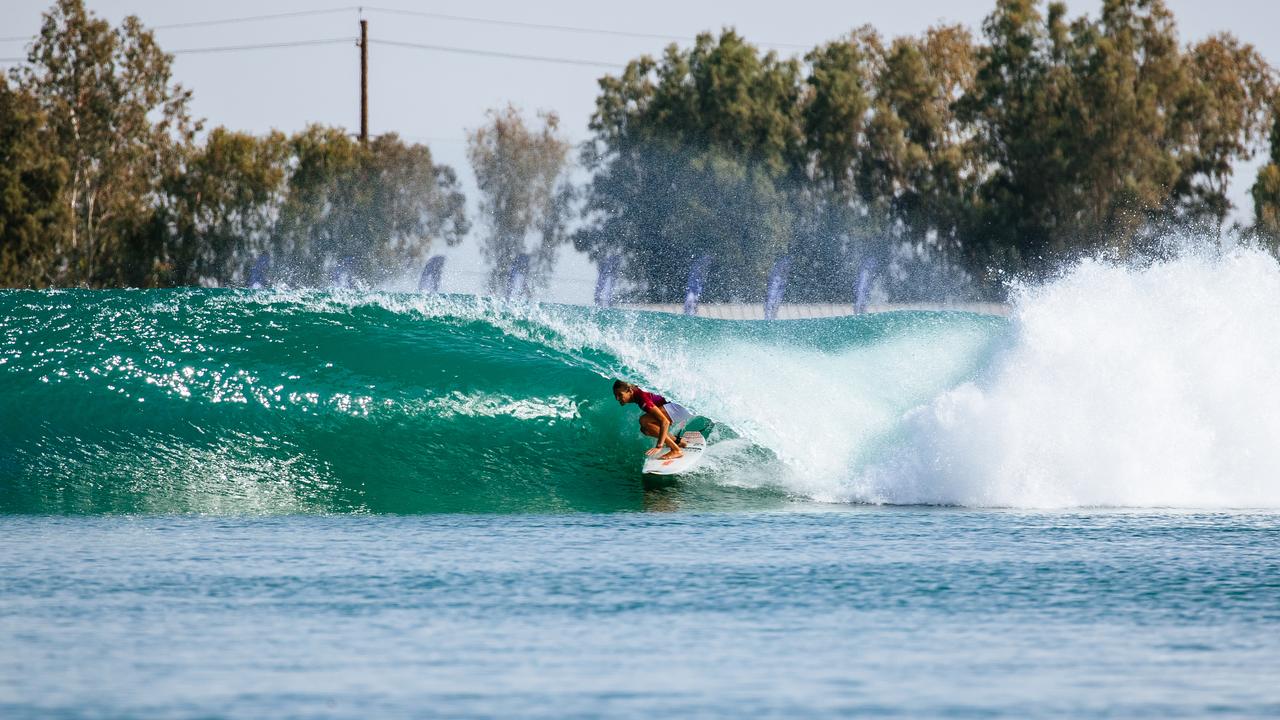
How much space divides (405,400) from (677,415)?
310 centimetres

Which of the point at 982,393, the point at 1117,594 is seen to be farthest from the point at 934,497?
the point at 1117,594

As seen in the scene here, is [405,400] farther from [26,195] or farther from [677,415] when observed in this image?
[26,195]

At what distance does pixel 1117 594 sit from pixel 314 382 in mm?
10394

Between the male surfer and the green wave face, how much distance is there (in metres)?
0.35

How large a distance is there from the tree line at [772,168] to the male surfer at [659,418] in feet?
123

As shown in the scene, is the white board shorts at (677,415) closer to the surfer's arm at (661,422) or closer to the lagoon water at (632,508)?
the surfer's arm at (661,422)

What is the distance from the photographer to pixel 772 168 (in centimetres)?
5788

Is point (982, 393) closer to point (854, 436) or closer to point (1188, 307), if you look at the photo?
point (854, 436)

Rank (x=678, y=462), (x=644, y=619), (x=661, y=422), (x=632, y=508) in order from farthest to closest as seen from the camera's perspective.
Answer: (x=678, y=462) < (x=661, y=422) < (x=632, y=508) < (x=644, y=619)

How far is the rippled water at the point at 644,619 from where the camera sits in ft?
24.3

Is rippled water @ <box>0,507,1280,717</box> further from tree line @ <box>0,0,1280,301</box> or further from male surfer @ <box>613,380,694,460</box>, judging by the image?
tree line @ <box>0,0,1280,301</box>

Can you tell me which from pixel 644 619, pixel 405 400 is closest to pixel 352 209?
pixel 405 400

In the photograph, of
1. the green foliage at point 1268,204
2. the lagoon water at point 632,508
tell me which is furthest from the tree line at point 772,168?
the lagoon water at point 632,508

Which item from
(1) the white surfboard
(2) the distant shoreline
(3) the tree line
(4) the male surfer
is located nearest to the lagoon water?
(1) the white surfboard
